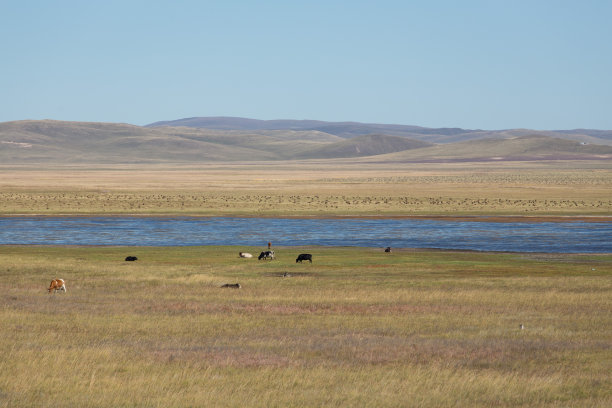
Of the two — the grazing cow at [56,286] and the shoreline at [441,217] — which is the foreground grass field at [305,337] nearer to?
the grazing cow at [56,286]

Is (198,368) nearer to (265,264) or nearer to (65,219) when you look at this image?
(265,264)

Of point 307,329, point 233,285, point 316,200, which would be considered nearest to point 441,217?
point 316,200

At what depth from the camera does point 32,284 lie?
3222cm

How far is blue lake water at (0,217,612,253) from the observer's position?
5462 cm

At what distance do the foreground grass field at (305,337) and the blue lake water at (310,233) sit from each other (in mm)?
15119

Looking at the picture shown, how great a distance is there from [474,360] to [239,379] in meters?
5.13

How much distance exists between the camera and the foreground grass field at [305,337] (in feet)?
49.0

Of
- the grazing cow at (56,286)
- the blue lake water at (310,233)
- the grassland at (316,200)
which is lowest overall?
the blue lake water at (310,233)

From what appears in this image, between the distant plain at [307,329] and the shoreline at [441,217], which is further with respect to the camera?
the shoreline at [441,217]

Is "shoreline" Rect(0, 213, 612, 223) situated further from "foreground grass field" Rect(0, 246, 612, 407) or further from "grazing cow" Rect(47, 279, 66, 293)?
"grazing cow" Rect(47, 279, 66, 293)

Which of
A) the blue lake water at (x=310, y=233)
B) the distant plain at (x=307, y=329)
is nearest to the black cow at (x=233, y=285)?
the distant plain at (x=307, y=329)

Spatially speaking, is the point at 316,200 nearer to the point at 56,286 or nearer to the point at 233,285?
the point at 233,285

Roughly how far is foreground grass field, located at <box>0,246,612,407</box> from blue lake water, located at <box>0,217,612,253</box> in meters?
15.1

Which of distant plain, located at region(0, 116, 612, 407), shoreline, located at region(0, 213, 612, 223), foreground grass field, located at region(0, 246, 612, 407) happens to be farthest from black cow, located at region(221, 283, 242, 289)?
shoreline, located at region(0, 213, 612, 223)
